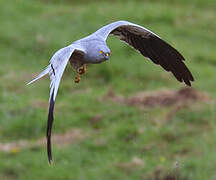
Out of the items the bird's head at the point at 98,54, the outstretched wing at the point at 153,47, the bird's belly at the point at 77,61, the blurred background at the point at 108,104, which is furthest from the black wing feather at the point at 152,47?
the blurred background at the point at 108,104

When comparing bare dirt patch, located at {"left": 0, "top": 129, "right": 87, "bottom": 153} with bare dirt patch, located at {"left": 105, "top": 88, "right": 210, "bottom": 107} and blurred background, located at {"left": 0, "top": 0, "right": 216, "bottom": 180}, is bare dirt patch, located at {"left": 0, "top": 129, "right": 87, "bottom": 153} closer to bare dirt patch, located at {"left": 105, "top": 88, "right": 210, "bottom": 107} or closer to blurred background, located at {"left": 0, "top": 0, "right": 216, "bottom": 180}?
blurred background, located at {"left": 0, "top": 0, "right": 216, "bottom": 180}

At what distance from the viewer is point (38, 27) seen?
15328 millimetres

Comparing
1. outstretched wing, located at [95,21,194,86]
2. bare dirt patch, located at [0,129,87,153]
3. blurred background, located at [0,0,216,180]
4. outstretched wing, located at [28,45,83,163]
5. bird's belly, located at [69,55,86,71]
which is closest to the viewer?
outstretched wing, located at [28,45,83,163]

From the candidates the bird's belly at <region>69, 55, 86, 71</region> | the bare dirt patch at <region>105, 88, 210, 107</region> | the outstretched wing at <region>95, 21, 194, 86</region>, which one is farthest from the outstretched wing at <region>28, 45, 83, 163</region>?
the bare dirt patch at <region>105, 88, 210, 107</region>

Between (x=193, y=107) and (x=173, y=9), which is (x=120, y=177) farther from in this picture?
(x=173, y=9)

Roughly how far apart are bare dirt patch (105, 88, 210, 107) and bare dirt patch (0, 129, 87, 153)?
115cm

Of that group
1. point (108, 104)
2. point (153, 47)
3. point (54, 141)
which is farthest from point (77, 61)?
point (108, 104)

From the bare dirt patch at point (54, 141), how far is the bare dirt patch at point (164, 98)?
1.15 metres

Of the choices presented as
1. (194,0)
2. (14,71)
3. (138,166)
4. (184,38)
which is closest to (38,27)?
(14,71)

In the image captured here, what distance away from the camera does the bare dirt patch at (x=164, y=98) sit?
12.4m

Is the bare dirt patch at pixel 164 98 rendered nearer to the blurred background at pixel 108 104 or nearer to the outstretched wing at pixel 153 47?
the blurred background at pixel 108 104

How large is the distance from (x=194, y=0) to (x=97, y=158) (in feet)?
24.7

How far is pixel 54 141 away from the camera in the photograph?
11641mm

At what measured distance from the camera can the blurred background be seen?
1074 cm
